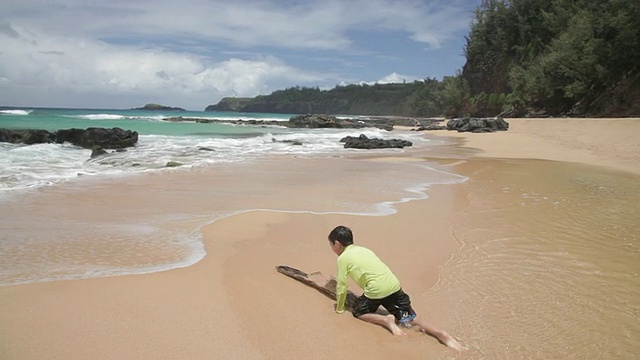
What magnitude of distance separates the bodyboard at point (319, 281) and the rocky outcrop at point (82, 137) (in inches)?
722

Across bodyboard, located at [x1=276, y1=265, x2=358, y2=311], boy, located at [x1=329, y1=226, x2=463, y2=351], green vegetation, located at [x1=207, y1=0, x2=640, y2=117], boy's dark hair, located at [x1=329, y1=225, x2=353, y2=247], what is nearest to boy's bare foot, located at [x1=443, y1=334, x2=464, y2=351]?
boy, located at [x1=329, y1=226, x2=463, y2=351]

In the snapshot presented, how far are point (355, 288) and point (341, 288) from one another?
2.46ft

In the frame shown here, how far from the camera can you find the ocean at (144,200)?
15.4 ft

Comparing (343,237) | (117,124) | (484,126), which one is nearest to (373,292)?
(343,237)

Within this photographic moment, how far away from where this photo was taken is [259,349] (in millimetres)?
2939

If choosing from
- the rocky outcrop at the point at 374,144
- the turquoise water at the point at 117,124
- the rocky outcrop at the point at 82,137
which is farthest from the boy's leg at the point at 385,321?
the turquoise water at the point at 117,124

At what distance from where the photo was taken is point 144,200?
7.84 m

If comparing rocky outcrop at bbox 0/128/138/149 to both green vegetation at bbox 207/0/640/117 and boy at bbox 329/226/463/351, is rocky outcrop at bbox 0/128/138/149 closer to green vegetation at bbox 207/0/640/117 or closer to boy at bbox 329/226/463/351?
boy at bbox 329/226/463/351

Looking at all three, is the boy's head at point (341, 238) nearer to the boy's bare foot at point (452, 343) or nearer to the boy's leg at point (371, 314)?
the boy's leg at point (371, 314)

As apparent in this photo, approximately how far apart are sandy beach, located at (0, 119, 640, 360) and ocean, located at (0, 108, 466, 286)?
0.49 metres

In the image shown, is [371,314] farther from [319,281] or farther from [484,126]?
[484,126]

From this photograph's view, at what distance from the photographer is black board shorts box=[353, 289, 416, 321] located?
3.48 meters

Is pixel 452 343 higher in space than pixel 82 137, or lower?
lower

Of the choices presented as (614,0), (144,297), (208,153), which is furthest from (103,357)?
(614,0)
